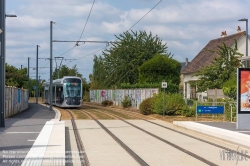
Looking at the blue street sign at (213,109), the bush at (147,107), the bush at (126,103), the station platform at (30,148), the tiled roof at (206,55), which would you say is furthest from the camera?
the tiled roof at (206,55)

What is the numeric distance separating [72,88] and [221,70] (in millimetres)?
14388

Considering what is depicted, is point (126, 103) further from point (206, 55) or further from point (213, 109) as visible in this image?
point (213, 109)

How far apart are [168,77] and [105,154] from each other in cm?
4073

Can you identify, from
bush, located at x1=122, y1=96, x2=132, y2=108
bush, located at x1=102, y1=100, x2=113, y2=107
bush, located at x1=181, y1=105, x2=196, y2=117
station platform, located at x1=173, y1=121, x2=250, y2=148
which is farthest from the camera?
bush, located at x1=102, y1=100, x2=113, y2=107

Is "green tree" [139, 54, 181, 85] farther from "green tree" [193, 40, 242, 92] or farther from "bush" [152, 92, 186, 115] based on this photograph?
"bush" [152, 92, 186, 115]

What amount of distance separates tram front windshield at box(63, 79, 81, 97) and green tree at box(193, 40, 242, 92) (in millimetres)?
12115

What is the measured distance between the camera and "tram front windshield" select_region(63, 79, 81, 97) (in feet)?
149

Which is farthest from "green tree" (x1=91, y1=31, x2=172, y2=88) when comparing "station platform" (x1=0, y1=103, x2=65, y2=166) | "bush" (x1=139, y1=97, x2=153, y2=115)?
"station platform" (x1=0, y1=103, x2=65, y2=166)

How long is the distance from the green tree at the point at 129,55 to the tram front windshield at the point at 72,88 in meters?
14.1

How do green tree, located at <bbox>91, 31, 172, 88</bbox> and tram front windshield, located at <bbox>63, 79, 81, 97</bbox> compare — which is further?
green tree, located at <bbox>91, 31, 172, 88</bbox>

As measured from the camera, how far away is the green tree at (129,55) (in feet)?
196

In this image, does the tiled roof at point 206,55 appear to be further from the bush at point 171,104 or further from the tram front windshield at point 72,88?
the bush at point 171,104

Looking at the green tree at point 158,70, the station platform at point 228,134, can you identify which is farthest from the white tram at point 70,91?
the station platform at point 228,134

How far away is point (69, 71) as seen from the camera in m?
107
